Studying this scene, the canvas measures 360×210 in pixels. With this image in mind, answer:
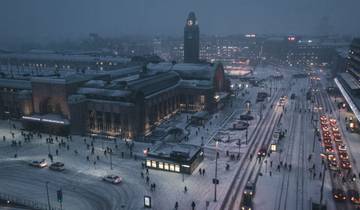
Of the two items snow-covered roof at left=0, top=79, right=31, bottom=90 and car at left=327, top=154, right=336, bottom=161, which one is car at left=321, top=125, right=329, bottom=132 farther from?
snow-covered roof at left=0, top=79, right=31, bottom=90

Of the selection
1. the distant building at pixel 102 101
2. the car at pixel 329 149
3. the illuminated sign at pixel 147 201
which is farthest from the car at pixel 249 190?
the distant building at pixel 102 101

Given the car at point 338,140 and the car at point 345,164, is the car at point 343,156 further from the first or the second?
the car at point 338,140

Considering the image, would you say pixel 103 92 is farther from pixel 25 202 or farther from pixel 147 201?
pixel 147 201

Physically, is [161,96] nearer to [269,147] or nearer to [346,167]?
[269,147]

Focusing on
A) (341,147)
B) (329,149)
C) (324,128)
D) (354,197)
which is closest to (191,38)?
(324,128)

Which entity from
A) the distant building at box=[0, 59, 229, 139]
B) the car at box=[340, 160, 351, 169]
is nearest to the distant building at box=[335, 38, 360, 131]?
the car at box=[340, 160, 351, 169]
